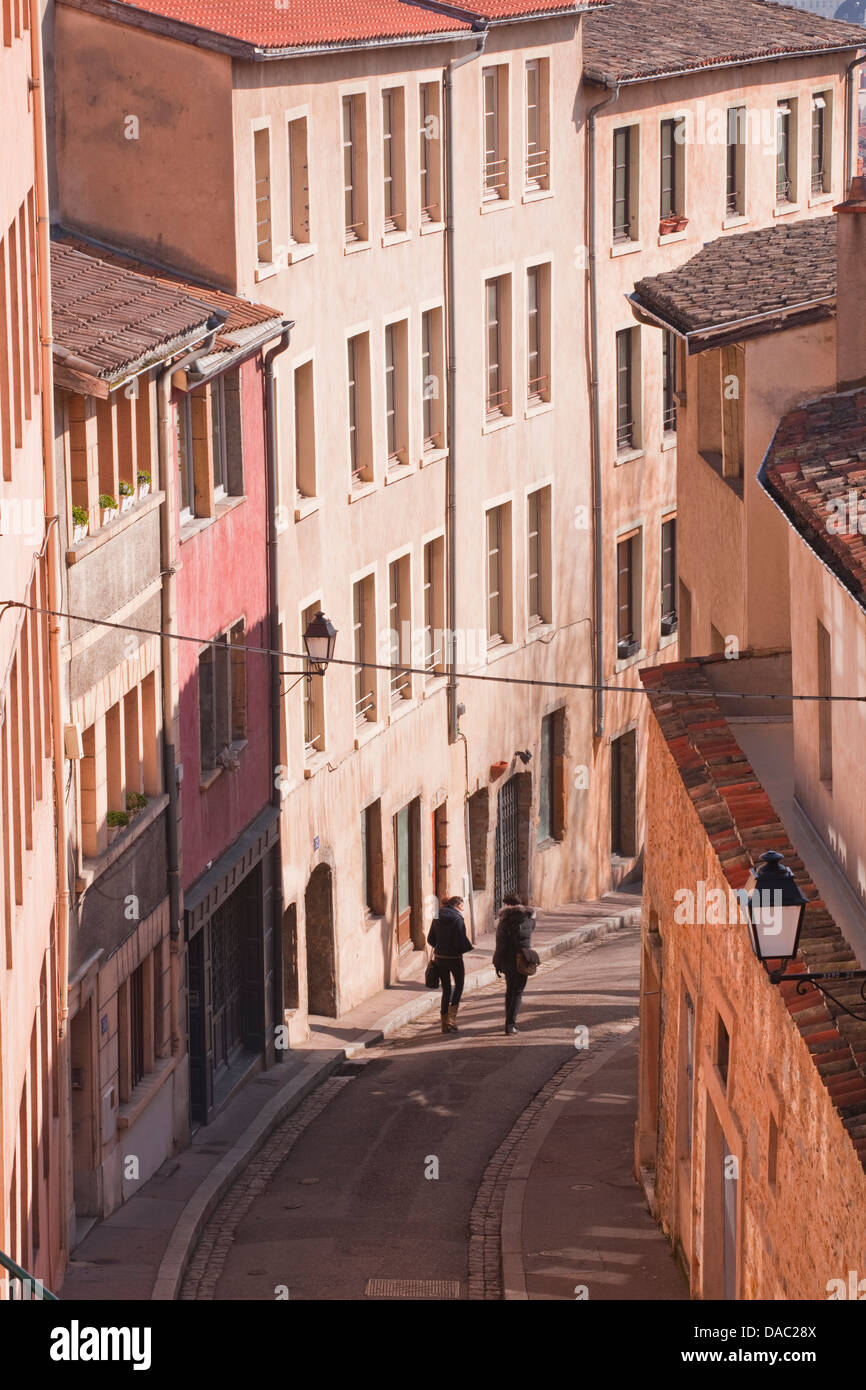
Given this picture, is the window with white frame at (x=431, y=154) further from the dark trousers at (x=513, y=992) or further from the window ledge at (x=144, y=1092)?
the window ledge at (x=144, y=1092)

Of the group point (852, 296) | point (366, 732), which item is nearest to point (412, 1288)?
point (852, 296)

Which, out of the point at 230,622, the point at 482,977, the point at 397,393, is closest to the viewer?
the point at 230,622

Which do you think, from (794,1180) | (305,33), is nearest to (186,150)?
(305,33)

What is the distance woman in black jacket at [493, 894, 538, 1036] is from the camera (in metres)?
31.2

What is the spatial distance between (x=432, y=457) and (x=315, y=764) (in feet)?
20.6

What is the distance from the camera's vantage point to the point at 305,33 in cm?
3228

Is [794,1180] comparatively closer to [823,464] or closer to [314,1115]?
[823,464]

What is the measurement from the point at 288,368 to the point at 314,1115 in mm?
9109

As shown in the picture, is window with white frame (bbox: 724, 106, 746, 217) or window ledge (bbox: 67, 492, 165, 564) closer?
window ledge (bbox: 67, 492, 165, 564)

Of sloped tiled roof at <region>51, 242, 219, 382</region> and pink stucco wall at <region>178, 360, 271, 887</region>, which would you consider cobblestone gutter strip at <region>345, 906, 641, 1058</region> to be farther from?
sloped tiled roof at <region>51, 242, 219, 382</region>

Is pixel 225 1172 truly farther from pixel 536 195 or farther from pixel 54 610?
pixel 536 195

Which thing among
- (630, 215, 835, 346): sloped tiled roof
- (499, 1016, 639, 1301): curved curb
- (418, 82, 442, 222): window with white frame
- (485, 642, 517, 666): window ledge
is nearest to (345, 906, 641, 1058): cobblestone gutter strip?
(499, 1016, 639, 1301): curved curb

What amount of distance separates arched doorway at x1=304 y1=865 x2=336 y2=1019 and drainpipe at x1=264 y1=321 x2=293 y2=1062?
8.18ft

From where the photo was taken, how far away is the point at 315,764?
3369 centimetres
